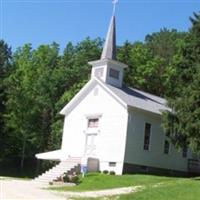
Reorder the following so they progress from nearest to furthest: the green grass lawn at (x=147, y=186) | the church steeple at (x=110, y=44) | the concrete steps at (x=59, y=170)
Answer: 1. the green grass lawn at (x=147, y=186)
2. the concrete steps at (x=59, y=170)
3. the church steeple at (x=110, y=44)

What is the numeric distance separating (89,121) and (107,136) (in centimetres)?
289

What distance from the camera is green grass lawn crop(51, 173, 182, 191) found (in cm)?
2884

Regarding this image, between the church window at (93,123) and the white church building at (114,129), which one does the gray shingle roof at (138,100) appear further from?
the church window at (93,123)

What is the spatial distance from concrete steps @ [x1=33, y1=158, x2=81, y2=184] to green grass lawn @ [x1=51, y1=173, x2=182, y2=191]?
2.80m

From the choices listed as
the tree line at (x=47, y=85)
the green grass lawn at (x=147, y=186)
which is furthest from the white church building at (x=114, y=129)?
the tree line at (x=47, y=85)

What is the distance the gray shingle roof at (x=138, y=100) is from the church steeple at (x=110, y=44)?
2.81m

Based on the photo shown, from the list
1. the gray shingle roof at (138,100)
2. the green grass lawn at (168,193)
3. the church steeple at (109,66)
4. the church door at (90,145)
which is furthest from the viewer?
→ the church steeple at (109,66)

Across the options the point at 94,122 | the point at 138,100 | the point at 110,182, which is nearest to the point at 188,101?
the point at 110,182

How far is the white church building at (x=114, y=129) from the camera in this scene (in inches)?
1404

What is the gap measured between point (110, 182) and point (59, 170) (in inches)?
250

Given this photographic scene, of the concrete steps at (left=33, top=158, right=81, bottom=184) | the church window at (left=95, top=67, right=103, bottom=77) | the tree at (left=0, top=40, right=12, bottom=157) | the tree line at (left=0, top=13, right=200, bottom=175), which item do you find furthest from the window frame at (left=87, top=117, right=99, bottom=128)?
the tree at (left=0, top=40, right=12, bottom=157)

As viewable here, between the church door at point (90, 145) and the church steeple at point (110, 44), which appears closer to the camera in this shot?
the church door at point (90, 145)

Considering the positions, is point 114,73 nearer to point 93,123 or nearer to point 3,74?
point 93,123

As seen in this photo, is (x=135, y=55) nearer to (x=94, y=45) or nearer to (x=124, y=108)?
(x=94, y=45)
